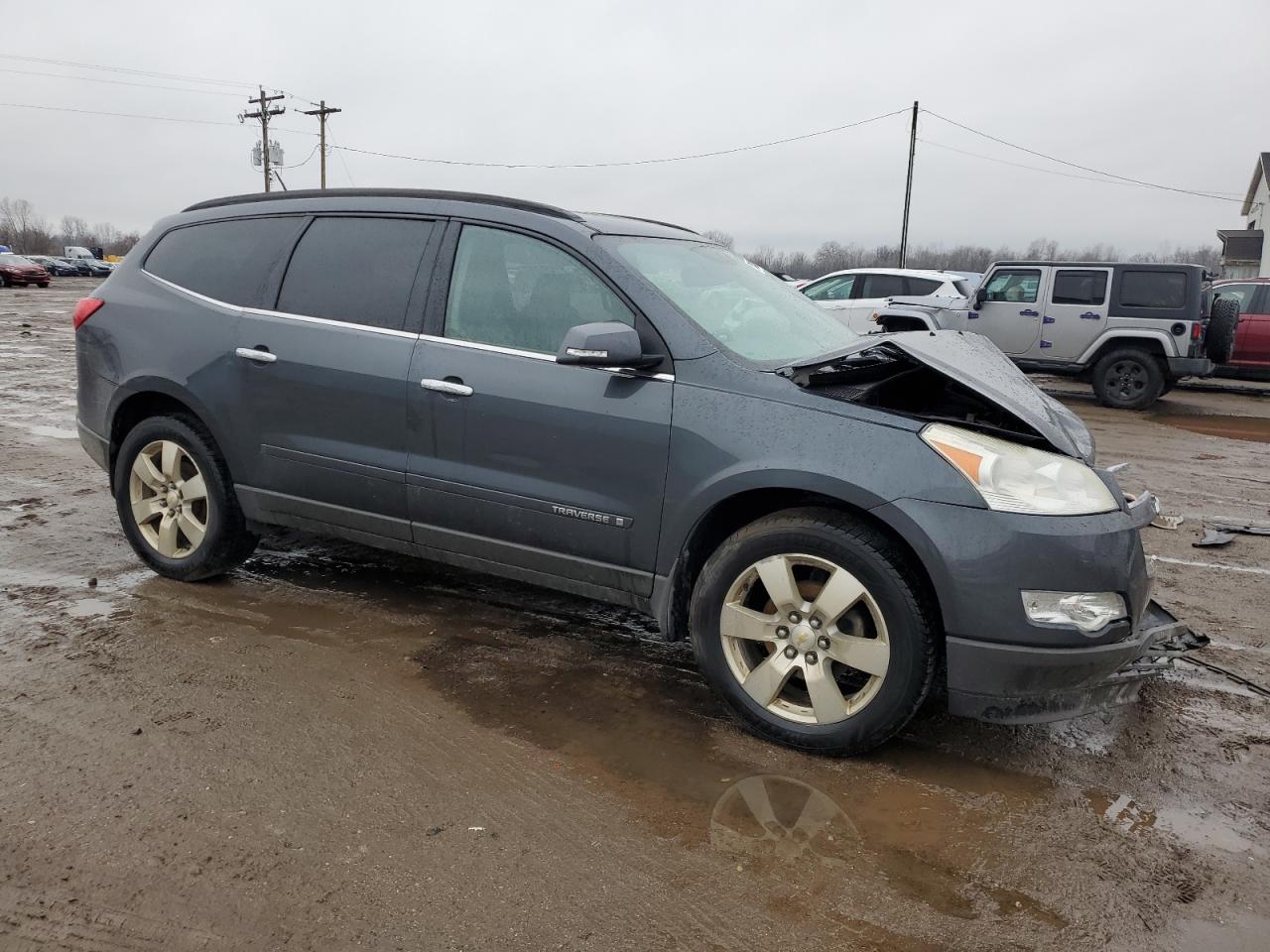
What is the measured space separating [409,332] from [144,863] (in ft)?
7.13

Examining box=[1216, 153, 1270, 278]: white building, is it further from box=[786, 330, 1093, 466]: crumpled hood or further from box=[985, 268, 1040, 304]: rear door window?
box=[786, 330, 1093, 466]: crumpled hood

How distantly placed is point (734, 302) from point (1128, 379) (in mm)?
11433

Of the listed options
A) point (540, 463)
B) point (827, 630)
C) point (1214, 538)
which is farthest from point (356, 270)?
point (1214, 538)

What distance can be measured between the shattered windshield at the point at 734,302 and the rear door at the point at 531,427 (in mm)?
230

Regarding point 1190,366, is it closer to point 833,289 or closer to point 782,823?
point 833,289

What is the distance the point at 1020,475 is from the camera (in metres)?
2.97

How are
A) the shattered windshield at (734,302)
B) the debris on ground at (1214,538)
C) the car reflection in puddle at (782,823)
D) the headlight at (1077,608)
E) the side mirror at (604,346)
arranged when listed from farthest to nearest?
the debris on ground at (1214,538) → the shattered windshield at (734,302) → the side mirror at (604,346) → the headlight at (1077,608) → the car reflection in puddle at (782,823)

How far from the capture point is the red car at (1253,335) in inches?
553

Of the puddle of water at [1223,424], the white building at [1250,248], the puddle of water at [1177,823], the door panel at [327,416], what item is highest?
the white building at [1250,248]

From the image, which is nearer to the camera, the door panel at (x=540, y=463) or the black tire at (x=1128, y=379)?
the door panel at (x=540, y=463)

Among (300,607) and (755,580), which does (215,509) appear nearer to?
(300,607)

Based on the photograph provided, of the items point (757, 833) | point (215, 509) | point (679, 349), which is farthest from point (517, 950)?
point (215, 509)

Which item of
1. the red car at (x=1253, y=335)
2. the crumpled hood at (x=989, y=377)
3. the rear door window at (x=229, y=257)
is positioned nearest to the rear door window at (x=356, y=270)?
the rear door window at (x=229, y=257)

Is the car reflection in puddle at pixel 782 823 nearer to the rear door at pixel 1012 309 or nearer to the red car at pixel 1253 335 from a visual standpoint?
the rear door at pixel 1012 309
